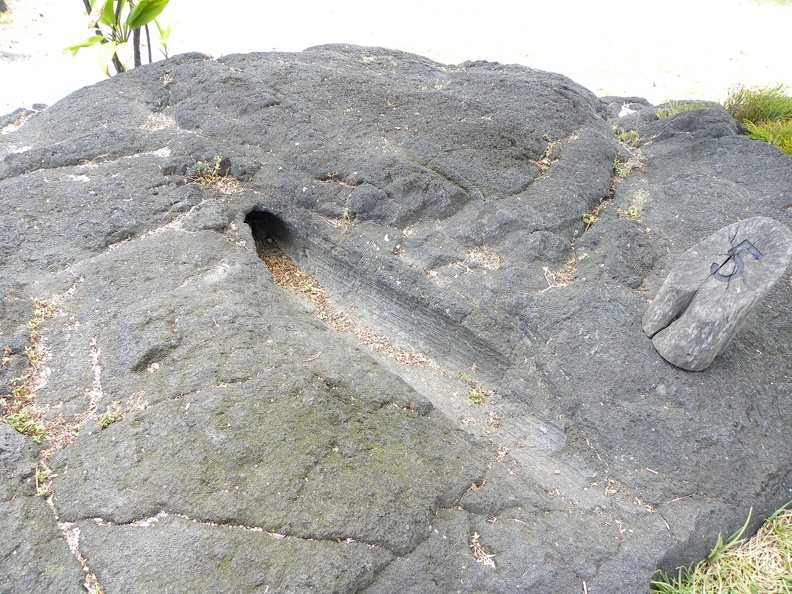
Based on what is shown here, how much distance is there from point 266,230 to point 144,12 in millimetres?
3097

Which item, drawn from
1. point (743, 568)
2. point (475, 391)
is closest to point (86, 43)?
point (475, 391)

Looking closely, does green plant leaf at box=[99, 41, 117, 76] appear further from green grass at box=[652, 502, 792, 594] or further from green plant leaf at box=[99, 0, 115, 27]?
green grass at box=[652, 502, 792, 594]

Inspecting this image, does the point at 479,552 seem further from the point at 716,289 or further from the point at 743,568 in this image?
the point at 716,289

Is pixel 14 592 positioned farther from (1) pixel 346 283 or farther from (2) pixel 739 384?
(2) pixel 739 384

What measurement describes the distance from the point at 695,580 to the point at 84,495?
3.17 metres

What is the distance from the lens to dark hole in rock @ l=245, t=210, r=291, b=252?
5.07 m

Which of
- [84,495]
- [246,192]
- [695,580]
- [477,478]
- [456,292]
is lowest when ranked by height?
[695,580]

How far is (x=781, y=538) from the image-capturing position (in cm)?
348

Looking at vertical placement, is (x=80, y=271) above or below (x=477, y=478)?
above

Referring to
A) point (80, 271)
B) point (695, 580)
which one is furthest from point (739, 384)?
point (80, 271)

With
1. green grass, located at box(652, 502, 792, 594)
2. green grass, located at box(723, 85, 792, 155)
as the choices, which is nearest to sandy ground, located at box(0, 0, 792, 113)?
green grass, located at box(723, 85, 792, 155)

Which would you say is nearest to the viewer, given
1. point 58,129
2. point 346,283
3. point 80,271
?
point 80,271

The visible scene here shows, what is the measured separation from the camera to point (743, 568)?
337 cm

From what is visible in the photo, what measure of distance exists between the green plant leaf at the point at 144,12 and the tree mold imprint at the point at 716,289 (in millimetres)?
5700
